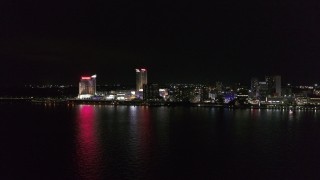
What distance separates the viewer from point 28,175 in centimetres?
922

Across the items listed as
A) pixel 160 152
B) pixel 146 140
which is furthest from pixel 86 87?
pixel 160 152

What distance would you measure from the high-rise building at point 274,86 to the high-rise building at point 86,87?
22860 mm

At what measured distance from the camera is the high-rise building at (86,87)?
54594 mm

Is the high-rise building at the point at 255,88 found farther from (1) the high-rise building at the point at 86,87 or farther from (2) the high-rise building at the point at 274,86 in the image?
(1) the high-rise building at the point at 86,87

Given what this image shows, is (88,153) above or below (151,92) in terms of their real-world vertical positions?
below

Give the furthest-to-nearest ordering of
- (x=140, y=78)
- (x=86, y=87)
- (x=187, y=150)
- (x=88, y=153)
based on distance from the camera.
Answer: (x=86, y=87), (x=140, y=78), (x=187, y=150), (x=88, y=153)

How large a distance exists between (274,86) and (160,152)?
3782 centimetres

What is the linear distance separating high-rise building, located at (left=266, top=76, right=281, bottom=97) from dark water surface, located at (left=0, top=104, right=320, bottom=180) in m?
28.4

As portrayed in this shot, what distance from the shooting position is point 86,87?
55469 mm

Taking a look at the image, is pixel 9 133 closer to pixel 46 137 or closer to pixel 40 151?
pixel 46 137

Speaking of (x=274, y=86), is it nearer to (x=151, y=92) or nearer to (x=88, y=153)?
(x=151, y=92)

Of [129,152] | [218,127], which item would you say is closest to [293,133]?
[218,127]

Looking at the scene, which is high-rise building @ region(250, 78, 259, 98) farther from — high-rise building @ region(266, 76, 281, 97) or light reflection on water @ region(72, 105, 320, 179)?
light reflection on water @ region(72, 105, 320, 179)

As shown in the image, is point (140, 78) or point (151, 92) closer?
point (151, 92)
